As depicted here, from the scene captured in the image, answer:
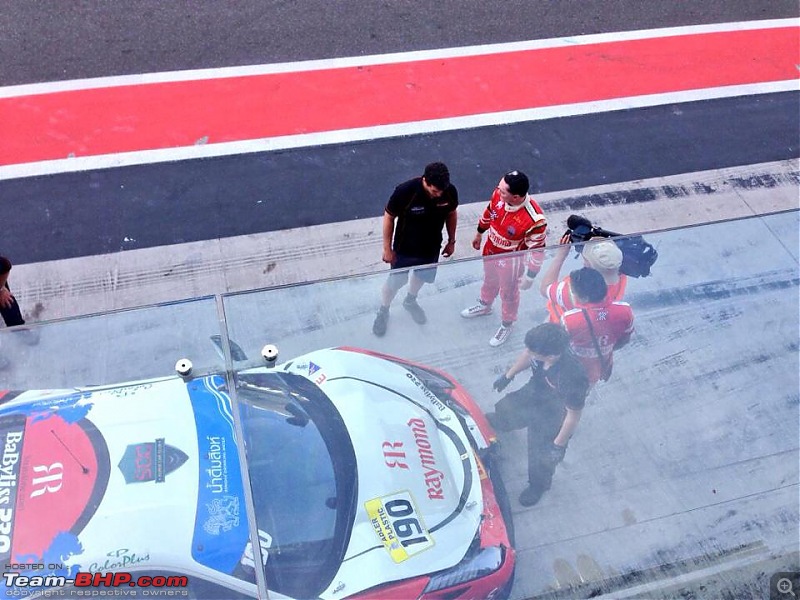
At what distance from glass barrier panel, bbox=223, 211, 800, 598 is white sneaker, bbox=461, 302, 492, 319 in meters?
0.01

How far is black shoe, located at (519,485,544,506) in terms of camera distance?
147 inches

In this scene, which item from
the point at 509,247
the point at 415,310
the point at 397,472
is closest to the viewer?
the point at 397,472

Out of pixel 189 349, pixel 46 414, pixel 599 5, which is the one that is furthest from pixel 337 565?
pixel 599 5

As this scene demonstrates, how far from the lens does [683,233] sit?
15.7ft

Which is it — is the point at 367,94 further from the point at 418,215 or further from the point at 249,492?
the point at 249,492

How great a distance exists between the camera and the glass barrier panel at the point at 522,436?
137 inches

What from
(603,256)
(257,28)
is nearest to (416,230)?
(603,256)

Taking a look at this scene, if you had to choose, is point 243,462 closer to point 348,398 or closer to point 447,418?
point 348,398

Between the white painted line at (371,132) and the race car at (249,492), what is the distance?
3.72m

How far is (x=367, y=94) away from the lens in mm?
7828

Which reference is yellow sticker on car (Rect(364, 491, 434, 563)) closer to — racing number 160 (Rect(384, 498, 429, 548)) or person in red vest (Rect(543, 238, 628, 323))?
racing number 160 (Rect(384, 498, 429, 548))

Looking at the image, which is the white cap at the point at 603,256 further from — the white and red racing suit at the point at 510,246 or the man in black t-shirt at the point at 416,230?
the man in black t-shirt at the point at 416,230

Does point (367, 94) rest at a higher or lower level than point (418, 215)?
higher

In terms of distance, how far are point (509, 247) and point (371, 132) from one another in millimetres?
2844
